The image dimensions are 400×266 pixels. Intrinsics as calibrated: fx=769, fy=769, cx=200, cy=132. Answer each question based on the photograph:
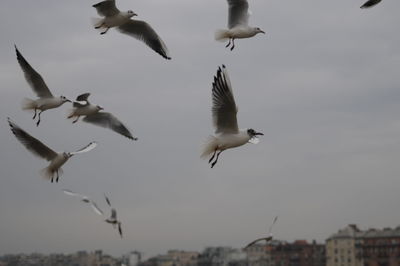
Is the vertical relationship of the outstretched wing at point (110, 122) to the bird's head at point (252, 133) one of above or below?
above

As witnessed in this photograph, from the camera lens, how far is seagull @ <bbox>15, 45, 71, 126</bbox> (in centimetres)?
1379

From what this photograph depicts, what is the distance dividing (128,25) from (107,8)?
73.7 inches

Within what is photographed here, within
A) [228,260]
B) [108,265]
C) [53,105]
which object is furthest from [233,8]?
[108,265]

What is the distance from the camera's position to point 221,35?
1407 centimetres

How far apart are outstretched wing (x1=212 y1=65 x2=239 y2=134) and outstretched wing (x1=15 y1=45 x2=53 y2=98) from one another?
13.6ft

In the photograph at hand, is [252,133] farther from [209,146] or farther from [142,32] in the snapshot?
[142,32]

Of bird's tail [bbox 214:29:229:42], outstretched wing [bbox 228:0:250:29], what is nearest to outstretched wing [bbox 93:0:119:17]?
bird's tail [bbox 214:29:229:42]

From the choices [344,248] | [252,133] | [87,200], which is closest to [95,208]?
[87,200]

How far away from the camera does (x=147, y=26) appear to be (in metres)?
16.1

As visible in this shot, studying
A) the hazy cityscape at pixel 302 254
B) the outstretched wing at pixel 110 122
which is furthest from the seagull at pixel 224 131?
the hazy cityscape at pixel 302 254

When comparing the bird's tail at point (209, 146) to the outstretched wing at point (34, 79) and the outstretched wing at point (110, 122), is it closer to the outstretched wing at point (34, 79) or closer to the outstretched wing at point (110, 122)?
the outstretched wing at point (34, 79)

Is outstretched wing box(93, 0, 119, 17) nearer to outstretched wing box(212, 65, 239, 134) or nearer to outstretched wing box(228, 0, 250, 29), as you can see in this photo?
outstretched wing box(228, 0, 250, 29)

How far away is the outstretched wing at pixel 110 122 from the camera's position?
17312 millimetres

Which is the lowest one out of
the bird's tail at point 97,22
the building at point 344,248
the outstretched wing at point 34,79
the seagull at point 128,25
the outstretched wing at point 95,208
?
the outstretched wing at point 95,208
